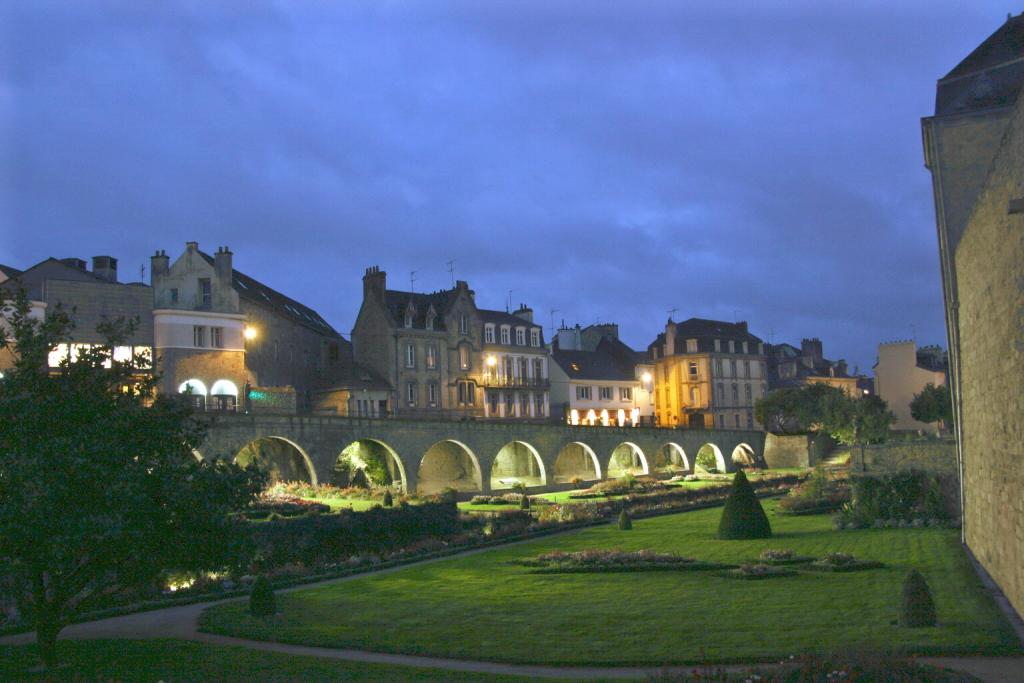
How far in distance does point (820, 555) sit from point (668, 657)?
13202 millimetres

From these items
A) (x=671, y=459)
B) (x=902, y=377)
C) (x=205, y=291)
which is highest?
(x=205, y=291)

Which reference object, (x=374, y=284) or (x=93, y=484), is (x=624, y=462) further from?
(x=93, y=484)

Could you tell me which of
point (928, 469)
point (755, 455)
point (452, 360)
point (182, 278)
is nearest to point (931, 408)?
point (755, 455)

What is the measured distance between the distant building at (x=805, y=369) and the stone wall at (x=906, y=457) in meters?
63.9

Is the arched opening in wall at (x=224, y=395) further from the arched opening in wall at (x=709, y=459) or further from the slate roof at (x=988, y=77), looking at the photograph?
the arched opening in wall at (x=709, y=459)

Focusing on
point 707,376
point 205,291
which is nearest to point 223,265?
point 205,291

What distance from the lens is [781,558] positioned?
2612 centimetres

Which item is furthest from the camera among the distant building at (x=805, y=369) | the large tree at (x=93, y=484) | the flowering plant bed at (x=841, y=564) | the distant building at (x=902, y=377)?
the distant building at (x=805, y=369)

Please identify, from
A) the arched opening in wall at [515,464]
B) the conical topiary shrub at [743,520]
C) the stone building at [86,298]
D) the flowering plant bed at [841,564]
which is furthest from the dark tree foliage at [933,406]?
the stone building at [86,298]

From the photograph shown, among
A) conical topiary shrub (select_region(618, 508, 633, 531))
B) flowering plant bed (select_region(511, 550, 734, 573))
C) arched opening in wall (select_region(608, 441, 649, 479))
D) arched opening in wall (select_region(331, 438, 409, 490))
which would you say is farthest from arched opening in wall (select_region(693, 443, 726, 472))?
flowering plant bed (select_region(511, 550, 734, 573))

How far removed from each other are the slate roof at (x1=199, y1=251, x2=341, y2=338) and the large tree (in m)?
40.0

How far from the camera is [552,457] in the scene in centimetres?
6656

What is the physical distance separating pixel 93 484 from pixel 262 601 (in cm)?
708

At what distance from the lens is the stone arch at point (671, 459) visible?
74.9m
